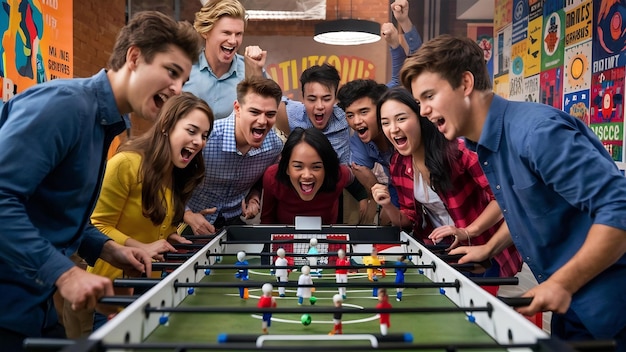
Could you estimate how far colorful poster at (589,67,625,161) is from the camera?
12.6 feet

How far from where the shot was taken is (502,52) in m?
5.97

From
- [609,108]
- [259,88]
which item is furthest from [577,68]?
[259,88]

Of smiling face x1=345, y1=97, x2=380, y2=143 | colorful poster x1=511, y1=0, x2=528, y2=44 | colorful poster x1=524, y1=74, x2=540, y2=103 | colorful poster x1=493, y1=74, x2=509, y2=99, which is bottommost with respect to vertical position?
smiling face x1=345, y1=97, x2=380, y2=143

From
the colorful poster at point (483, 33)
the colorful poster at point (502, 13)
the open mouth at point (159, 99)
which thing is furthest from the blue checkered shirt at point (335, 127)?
the colorful poster at point (483, 33)

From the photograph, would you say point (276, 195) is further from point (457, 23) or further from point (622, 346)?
point (457, 23)

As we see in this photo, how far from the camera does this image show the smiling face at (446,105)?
1.90 m

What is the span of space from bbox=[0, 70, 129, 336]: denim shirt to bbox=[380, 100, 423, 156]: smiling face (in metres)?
1.31

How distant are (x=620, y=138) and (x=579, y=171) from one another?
9.01 feet

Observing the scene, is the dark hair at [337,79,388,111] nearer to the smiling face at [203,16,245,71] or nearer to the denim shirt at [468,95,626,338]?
the smiling face at [203,16,245,71]

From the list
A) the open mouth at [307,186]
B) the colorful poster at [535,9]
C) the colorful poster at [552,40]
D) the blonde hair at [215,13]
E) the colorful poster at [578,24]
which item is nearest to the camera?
the open mouth at [307,186]

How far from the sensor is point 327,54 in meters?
7.51

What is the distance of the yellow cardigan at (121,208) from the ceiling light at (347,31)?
13.7ft

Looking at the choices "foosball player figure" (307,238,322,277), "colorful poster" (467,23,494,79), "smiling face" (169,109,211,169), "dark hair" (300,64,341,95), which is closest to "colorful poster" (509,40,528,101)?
"colorful poster" (467,23,494,79)

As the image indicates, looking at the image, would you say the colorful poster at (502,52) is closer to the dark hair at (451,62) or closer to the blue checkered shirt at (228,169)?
the blue checkered shirt at (228,169)
